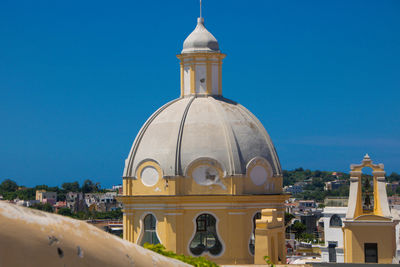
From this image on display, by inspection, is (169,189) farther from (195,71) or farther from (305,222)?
(305,222)

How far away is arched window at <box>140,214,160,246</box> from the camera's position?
32.7 m

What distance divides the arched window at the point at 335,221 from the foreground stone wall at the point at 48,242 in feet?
131

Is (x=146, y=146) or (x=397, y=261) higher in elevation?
(x=146, y=146)

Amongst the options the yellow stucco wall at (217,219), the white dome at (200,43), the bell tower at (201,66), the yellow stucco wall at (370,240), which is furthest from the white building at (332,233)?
the white dome at (200,43)

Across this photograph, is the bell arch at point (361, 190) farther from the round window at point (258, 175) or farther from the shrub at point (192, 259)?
the shrub at point (192, 259)

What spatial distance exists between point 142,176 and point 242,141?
14.6ft

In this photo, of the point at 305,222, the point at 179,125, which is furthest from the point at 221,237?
the point at 305,222

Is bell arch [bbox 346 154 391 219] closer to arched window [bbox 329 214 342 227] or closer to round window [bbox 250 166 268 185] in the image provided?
round window [bbox 250 166 268 185]

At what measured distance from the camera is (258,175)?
3341 cm

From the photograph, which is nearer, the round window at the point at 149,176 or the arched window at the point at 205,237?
the arched window at the point at 205,237

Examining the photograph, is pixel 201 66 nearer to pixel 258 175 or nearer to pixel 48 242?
pixel 258 175

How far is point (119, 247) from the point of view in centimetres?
586

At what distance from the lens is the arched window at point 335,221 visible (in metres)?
44.8

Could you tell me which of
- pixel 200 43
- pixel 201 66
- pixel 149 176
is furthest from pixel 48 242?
pixel 200 43
